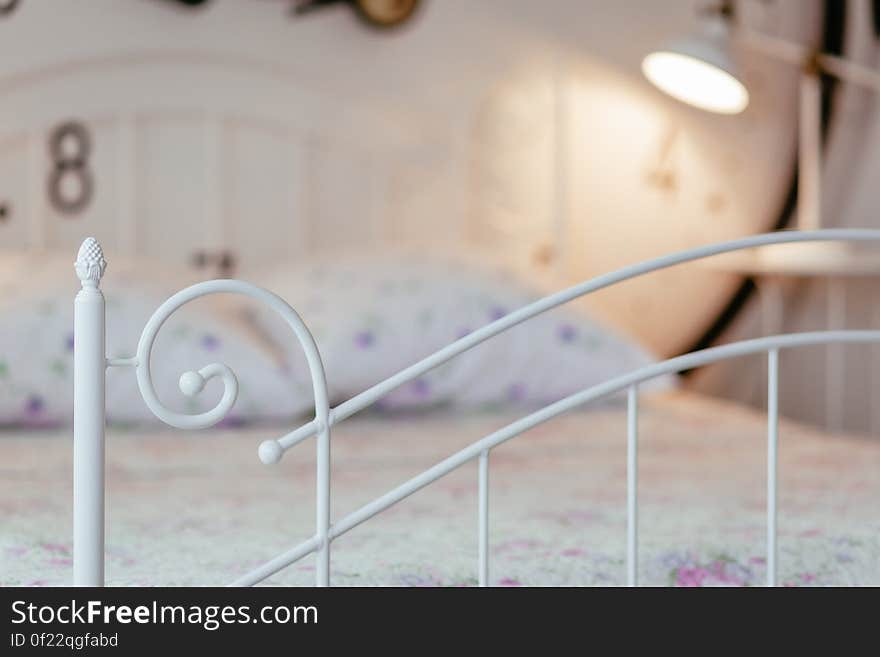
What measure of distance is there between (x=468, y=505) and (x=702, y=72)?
4.53 feet

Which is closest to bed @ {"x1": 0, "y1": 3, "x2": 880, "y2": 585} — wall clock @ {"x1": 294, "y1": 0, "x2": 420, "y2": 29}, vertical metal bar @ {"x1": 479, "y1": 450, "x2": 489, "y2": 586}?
vertical metal bar @ {"x1": 479, "y1": 450, "x2": 489, "y2": 586}

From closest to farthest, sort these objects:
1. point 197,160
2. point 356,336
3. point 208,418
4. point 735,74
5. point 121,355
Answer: point 208,418
point 121,355
point 356,336
point 735,74
point 197,160

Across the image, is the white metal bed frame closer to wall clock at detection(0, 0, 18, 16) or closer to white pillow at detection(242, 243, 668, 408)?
white pillow at detection(242, 243, 668, 408)

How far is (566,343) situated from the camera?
2.21 metres

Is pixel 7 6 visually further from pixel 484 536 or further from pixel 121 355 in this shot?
pixel 484 536

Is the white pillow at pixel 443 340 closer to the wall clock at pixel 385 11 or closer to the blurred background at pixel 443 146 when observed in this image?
the blurred background at pixel 443 146

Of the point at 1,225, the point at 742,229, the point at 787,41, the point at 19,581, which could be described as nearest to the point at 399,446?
the point at 19,581

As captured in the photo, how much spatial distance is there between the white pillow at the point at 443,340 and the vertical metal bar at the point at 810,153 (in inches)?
29.0

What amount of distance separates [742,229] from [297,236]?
0.98 m

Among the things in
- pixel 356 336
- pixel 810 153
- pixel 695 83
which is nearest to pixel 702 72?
pixel 695 83

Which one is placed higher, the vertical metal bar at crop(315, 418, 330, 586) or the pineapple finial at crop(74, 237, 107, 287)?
the pineapple finial at crop(74, 237, 107, 287)

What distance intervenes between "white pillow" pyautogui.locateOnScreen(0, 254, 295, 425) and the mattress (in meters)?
0.05

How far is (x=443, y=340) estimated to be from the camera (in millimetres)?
2176

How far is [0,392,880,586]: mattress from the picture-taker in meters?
1.31
